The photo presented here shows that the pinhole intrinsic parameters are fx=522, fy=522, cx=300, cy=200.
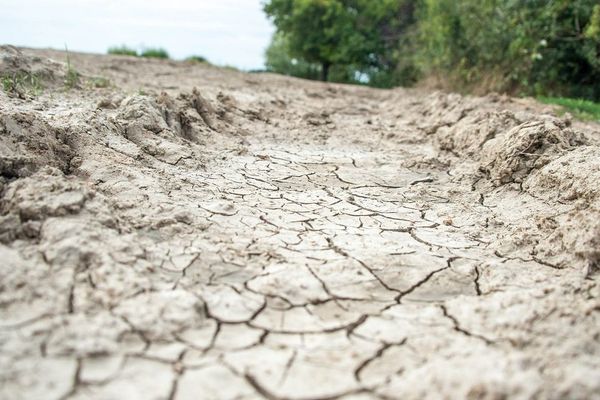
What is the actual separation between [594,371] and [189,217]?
209cm

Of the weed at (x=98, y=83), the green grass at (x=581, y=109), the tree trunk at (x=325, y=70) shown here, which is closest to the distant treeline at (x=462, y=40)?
the tree trunk at (x=325, y=70)

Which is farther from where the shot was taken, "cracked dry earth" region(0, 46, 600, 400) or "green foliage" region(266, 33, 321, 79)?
"green foliage" region(266, 33, 321, 79)

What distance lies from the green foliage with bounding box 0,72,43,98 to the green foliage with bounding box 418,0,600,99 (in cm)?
793

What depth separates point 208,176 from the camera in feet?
12.8

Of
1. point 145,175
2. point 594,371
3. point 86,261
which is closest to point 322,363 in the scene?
point 594,371

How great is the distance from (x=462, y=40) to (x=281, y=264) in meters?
10.4

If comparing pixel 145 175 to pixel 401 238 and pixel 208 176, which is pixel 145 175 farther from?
pixel 401 238

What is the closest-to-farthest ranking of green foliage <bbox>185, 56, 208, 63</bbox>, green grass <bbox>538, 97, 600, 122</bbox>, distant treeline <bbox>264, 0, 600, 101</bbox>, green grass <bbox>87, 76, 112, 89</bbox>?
green grass <bbox>87, 76, 112, 89</bbox> → green grass <bbox>538, 97, 600, 122</bbox> → distant treeline <bbox>264, 0, 600, 101</bbox> → green foliage <bbox>185, 56, 208, 63</bbox>

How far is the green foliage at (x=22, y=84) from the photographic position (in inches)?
171

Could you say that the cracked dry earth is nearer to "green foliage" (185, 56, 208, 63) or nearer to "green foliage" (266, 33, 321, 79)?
"green foliage" (185, 56, 208, 63)

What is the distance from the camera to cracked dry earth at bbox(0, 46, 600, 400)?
1.77 m

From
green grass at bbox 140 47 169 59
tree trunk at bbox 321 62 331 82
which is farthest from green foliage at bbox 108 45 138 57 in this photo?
tree trunk at bbox 321 62 331 82

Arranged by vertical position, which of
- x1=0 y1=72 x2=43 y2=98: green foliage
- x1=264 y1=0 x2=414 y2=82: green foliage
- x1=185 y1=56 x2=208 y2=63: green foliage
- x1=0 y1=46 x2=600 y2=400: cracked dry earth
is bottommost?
x1=0 y1=46 x2=600 y2=400: cracked dry earth

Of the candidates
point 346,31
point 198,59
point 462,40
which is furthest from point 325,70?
point 462,40
